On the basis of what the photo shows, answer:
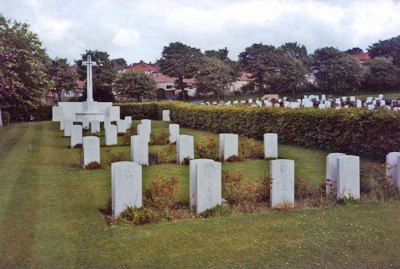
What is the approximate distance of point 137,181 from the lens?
8.52 metres

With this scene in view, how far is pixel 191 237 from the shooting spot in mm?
7207

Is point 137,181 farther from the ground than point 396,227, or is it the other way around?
point 137,181

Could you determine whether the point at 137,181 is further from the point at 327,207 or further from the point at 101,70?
the point at 101,70

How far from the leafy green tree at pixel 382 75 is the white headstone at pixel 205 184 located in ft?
189

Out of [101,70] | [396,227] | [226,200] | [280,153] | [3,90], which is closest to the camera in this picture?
[396,227]

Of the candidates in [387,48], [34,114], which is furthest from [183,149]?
[387,48]

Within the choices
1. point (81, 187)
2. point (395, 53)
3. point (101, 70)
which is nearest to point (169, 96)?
Answer: point (101, 70)

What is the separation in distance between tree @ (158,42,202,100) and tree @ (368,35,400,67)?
2795cm

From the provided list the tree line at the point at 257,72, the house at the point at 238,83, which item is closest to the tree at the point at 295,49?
the house at the point at 238,83

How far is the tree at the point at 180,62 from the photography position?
227 ft

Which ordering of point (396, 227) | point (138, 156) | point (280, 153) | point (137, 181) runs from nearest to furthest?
point (396, 227)
point (137, 181)
point (138, 156)
point (280, 153)

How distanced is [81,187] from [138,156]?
3.53m

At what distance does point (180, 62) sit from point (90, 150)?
57448 millimetres

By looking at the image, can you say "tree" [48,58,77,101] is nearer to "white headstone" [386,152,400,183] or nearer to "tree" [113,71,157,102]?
"tree" [113,71,157,102]
